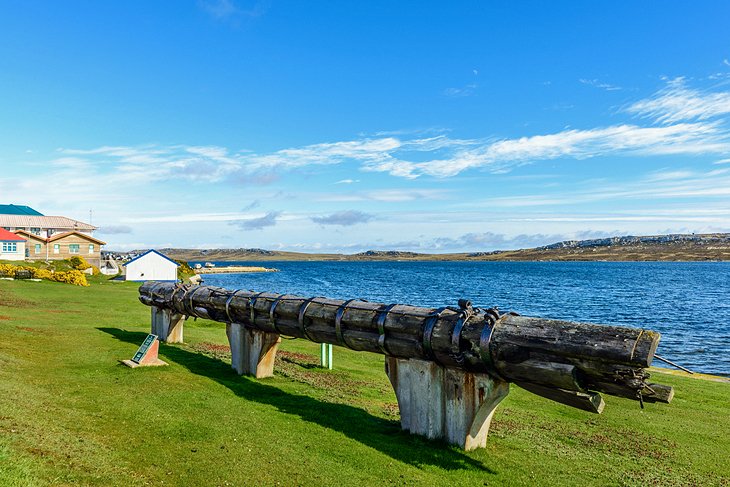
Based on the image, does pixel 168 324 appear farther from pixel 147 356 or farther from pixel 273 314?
pixel 273 314

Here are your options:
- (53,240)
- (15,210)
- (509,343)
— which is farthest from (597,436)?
(15,210)

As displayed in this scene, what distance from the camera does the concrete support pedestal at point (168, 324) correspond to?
22.6m

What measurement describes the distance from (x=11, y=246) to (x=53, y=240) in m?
7.45

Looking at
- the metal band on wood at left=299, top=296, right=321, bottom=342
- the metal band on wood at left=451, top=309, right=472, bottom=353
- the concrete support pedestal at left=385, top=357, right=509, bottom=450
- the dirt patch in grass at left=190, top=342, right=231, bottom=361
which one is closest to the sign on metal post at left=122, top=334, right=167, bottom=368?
the dirt patch in grass at left=190, top=342, right=231, bottom=361

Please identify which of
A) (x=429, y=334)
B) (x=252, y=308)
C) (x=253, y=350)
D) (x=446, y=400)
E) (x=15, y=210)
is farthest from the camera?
(x=15, y=210)

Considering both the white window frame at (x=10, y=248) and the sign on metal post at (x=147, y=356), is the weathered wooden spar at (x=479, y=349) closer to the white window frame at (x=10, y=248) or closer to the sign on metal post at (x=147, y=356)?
the sign on metal post at (x=147, y=356)

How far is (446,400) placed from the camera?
11117 millimetres

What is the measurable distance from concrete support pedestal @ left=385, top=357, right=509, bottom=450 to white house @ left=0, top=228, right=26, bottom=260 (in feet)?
262

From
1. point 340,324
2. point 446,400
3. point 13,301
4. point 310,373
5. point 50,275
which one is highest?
point 50,275

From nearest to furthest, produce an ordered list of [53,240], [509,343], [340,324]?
[509,343]
[340,324]
[53,240]

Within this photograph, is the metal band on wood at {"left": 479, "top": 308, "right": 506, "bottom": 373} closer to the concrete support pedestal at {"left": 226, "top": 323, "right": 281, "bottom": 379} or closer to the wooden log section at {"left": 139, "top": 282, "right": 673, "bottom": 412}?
the wooden log section at {"left": 139, "top": 282, "right": 673, "bottom": 412}

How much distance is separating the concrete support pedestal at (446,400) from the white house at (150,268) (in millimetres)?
72713

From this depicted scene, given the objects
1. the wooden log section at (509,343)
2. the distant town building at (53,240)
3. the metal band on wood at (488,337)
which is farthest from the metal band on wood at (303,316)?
the distant town building at (53,240)

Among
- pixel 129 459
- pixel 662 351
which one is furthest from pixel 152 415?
pixel 662 351
